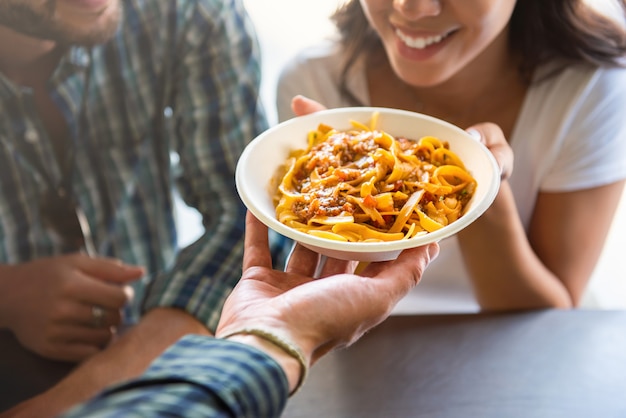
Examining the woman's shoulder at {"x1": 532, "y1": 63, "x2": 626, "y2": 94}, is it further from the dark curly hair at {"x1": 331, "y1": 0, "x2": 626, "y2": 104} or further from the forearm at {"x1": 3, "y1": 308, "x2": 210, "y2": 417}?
the forearm at {"x1": 3, "y1": 308, "x2": 210, "y2": 417}

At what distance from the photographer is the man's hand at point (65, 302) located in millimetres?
1252

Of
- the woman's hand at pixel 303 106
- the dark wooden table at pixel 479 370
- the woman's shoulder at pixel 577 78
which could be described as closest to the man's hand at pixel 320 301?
the dark wooden table at pixel 479 370

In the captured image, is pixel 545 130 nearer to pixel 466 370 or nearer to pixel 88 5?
pixel 466 370

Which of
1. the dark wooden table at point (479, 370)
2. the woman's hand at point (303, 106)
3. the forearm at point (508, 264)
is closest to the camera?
the dark wooden table at point (479, 370)

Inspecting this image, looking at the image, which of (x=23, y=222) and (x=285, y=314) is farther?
(x=23, y=222)

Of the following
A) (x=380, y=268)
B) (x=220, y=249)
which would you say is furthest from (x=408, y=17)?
(x=220, y=249)

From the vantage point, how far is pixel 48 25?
1.31 meters

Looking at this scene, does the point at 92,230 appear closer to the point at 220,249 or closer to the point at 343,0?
the point at 220,249

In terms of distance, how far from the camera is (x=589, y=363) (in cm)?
113

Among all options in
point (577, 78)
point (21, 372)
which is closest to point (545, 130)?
point (577, 78)

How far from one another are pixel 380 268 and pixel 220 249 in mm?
593

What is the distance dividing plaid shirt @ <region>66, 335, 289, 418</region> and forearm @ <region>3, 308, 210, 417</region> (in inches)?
16.2

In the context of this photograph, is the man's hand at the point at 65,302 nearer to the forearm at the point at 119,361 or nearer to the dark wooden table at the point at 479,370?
the forearm at the point at 119,361

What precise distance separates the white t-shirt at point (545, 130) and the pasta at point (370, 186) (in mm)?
464
